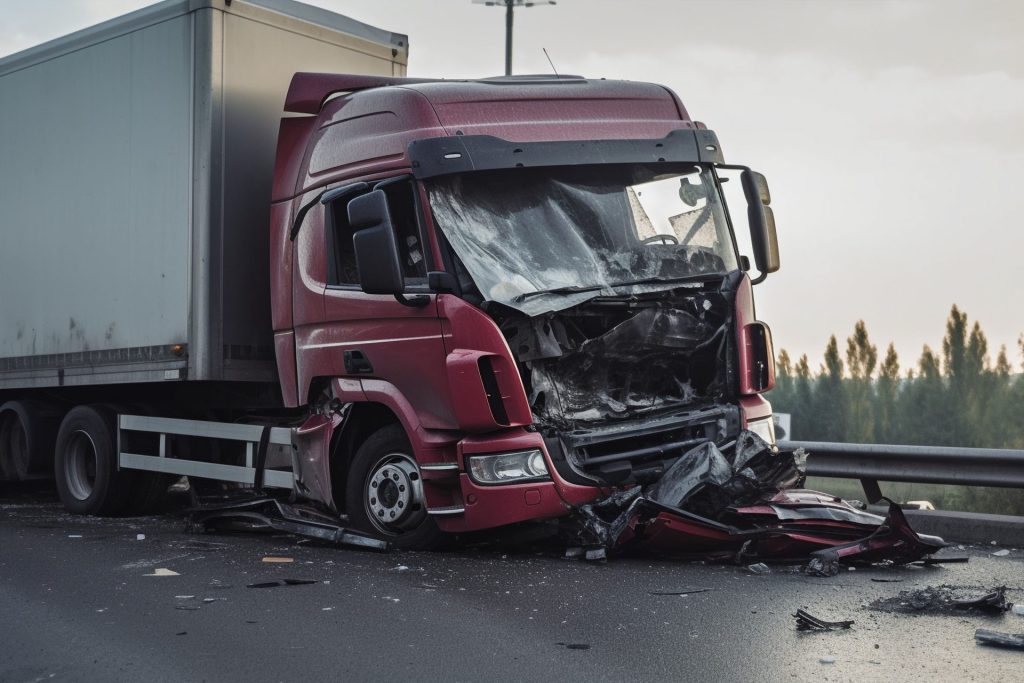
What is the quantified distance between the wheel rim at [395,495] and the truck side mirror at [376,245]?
1.17 meters

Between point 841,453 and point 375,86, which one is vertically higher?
point 375,86

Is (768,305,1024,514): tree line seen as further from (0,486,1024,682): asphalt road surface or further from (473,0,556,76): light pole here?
(0,486,1024,682): asphalt road surface

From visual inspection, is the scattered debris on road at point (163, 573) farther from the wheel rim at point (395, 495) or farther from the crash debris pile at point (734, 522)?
the crash debris pile at point (734, 522)

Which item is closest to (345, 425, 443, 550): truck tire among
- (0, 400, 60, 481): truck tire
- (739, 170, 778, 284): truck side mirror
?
(739, 170, 778, 284): truck side mirror

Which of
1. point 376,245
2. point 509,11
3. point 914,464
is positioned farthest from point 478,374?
point 509,11

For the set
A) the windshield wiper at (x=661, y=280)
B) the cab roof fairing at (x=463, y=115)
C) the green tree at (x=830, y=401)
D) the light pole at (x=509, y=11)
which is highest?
the light pole at (x=509, y=11)

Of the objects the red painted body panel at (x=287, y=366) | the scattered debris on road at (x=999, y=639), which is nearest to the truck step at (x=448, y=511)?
the red painted body panel at (x=287, y=366)

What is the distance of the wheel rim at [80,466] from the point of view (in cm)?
1100

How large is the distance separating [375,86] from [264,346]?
2.07m

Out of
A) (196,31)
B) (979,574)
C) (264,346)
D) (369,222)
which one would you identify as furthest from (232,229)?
(979,574)

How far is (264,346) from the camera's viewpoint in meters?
9.29

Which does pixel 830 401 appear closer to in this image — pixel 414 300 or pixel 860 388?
pixel 860 388

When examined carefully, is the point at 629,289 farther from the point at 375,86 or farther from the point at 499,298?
the point at 375,86

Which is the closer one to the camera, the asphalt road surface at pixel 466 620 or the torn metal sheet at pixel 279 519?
the asphalt road surface at pixel 466 620
